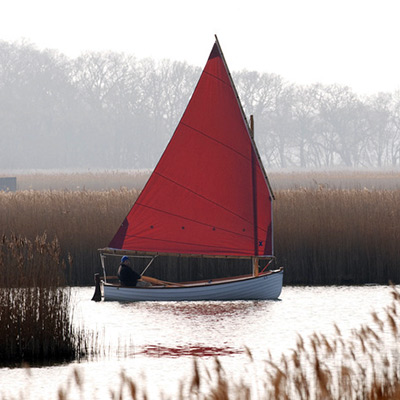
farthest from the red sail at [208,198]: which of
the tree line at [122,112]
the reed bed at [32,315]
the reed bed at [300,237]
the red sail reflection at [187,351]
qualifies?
the tree line at [122,112]

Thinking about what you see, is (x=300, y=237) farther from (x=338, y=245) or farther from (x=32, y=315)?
(x=32, y=315)

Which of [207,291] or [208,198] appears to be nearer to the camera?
[207,291]

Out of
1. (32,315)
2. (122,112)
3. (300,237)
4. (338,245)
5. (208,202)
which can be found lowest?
(32,315)

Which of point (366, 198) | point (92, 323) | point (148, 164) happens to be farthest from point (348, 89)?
point (92, 323)

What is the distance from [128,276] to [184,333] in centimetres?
371

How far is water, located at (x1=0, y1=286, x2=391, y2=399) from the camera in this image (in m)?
9.43

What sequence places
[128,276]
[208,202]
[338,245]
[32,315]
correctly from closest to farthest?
1. [32,315]
2. [128,276]
3. [208,202]
4. [338,245]

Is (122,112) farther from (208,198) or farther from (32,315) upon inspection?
(32,315)

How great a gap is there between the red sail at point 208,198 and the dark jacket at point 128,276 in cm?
69

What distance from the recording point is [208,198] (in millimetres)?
16922

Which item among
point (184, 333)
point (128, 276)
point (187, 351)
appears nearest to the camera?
point (187, 351)

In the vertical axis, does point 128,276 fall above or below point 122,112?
below

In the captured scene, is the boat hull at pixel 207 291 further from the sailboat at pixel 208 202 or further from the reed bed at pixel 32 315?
the reed bed at pixel 32 315

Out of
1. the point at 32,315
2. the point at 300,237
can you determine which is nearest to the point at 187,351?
the point at 32,315
